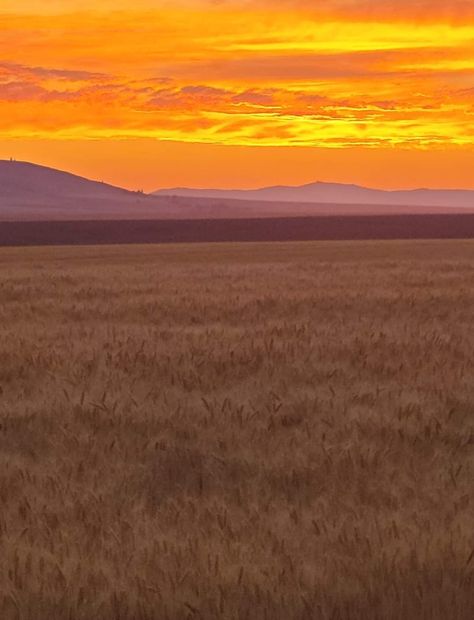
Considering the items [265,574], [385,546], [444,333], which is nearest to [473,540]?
[385,546]

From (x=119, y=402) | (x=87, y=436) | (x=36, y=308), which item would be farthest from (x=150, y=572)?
(x=36, y=308)

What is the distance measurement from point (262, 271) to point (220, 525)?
62.1 feet

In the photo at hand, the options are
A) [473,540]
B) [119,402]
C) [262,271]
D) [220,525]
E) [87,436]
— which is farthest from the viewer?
[262,271]

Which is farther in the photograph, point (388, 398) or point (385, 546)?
point (388, 398)

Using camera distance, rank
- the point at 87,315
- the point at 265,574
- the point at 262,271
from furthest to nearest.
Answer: the point at 262,271, the point at 87,315, the point at 265,574

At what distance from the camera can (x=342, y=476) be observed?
505cm

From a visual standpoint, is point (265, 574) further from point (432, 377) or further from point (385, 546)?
point (432, 377)

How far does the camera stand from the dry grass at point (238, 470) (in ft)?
11.7

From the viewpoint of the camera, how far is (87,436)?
588 centimetres

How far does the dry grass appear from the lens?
3.57m

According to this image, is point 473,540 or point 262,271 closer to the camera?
point 473,540

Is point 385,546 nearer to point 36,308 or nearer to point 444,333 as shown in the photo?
point 444,333

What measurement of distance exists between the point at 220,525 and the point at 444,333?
21.3ft

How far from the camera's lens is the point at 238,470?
17.4ft
